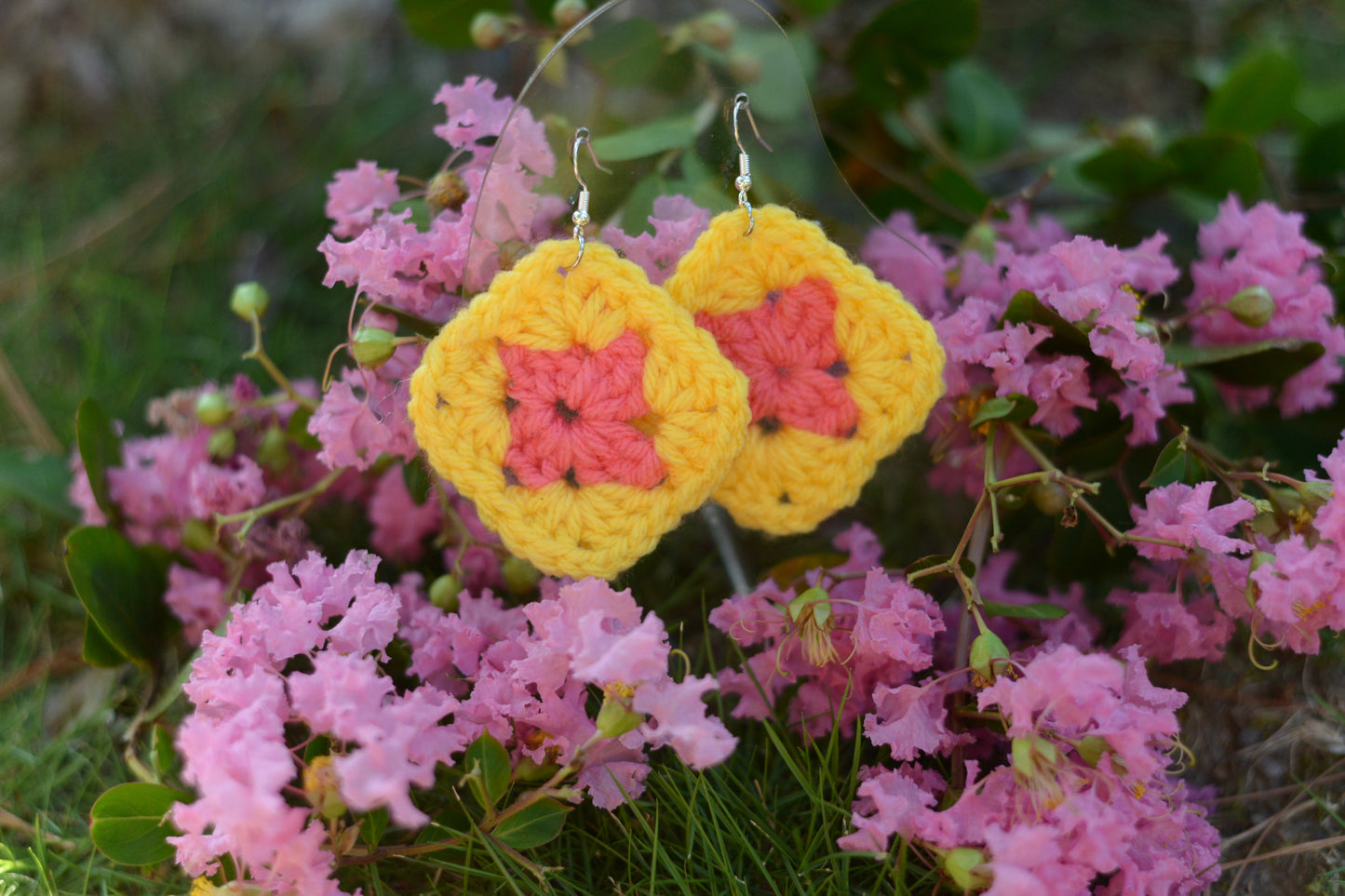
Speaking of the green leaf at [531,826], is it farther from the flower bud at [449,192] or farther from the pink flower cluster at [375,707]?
the flower bud at [449,192]

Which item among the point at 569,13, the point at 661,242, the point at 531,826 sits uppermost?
the point at 569,13

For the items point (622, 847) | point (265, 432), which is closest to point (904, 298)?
point (622, 847)

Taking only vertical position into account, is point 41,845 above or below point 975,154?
below

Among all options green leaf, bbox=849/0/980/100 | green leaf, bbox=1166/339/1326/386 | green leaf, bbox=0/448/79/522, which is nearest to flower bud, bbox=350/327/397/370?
green leaf, bbox=0/448/79/522

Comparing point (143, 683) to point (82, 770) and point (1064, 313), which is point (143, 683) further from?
point (1064, 313)

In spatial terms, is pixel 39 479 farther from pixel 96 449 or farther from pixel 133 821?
pixel 133 821

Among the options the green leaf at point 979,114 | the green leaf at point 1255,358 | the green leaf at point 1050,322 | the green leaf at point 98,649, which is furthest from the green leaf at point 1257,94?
the green leaf at point 98,649

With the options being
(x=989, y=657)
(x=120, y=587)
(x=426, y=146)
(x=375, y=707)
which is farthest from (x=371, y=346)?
(x=426, y=146)
